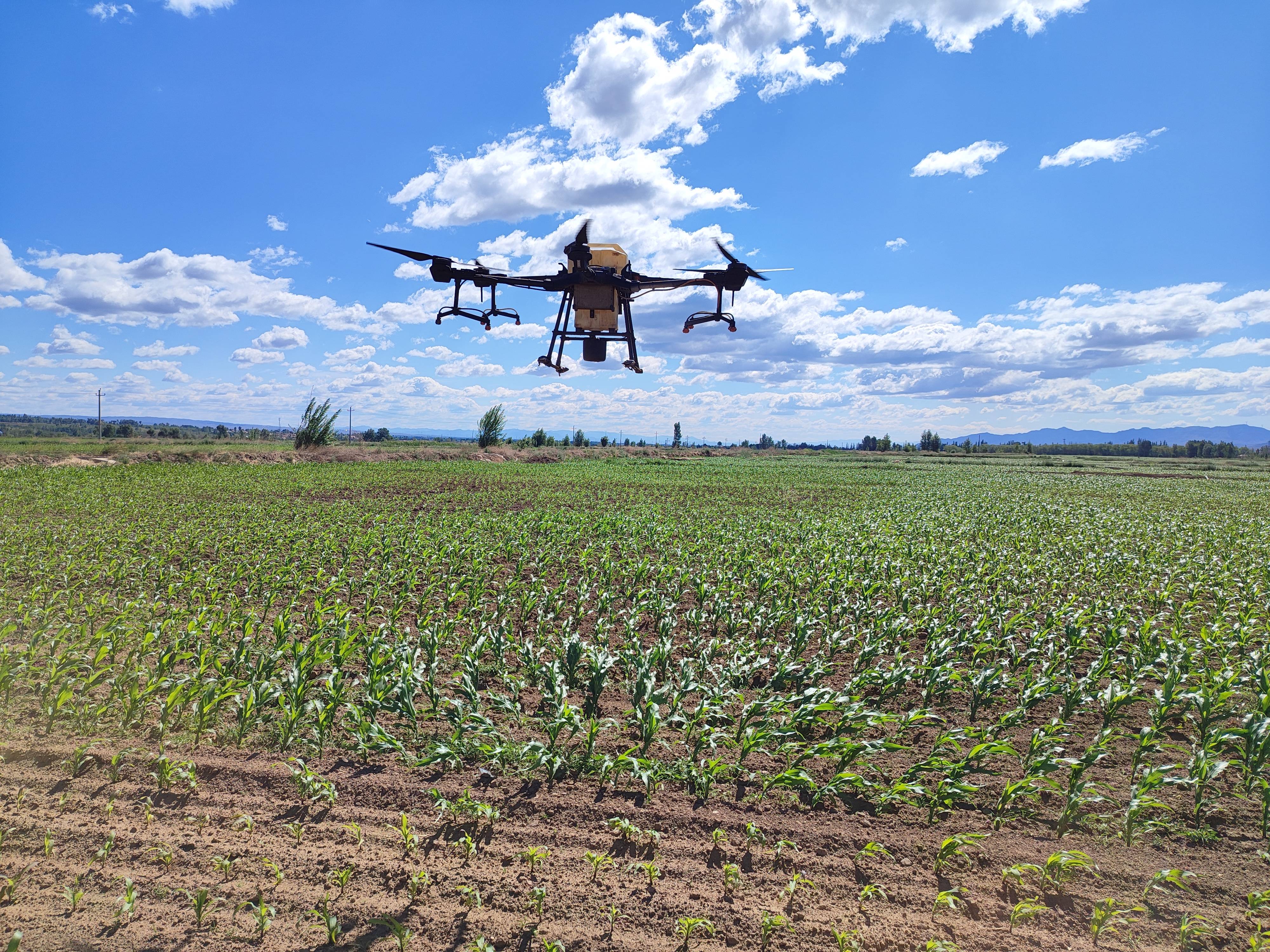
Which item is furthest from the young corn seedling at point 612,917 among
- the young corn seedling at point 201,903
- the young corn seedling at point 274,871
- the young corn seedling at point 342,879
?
the young corn seedling at point 201,903

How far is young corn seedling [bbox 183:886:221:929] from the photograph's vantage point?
3203 millimetres

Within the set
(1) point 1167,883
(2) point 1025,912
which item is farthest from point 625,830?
(1) point 1167,883

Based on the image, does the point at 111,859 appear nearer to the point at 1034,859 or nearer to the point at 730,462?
the point at 1034,859

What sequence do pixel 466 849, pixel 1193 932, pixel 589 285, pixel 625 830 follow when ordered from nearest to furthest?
pixel 1193 932
pixel 466 849
pixel 625 830
pixel 589 285

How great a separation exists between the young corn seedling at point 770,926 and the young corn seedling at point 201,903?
3.06 metres

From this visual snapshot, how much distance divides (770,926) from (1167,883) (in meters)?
2.83

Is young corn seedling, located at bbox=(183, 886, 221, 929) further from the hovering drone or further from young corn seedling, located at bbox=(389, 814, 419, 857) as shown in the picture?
the hovering drone

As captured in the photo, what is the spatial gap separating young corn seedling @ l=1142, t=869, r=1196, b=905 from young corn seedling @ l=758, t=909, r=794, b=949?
230 centimetres

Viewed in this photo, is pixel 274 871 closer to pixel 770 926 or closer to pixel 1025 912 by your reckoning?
pixel 770 926

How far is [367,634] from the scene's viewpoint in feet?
24.8

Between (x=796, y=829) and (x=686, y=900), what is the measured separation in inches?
43.3

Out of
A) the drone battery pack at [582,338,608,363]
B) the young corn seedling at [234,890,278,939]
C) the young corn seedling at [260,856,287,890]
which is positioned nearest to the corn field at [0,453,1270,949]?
the young corn seedling at [260,856,287,890]

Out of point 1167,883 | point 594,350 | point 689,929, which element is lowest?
point 1167,883

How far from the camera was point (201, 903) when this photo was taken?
10.6ft
